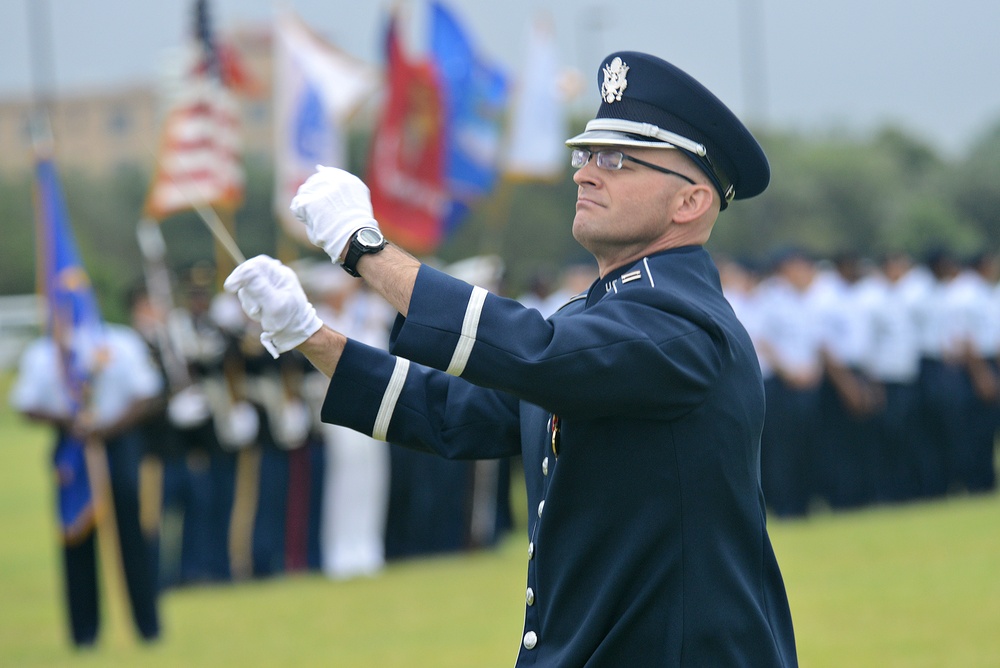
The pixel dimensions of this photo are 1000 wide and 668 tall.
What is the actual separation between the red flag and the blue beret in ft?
33.4

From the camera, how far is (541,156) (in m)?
15.7

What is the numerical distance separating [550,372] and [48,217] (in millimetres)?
6881

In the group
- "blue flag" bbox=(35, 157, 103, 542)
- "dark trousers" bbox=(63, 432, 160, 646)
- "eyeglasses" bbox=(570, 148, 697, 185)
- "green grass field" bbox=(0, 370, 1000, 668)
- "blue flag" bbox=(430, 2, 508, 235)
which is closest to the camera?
"eyeglasses" bbox=(570, 148, 697, 185)

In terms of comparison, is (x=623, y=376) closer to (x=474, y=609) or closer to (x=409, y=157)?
(x=474, y=609)

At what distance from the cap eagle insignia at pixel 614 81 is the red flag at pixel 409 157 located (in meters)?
10.1

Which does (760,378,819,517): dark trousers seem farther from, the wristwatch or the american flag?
the wristwatch

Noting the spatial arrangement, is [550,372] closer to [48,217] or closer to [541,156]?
[48,217]

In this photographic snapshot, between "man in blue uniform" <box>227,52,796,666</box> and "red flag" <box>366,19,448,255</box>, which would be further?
"red flag" <box>366,19,448,255</box>

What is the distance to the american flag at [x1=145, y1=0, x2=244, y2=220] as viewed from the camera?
11422 millimetres

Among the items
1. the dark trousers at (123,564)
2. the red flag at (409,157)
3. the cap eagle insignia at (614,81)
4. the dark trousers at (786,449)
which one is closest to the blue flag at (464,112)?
the red flag at (409,157)

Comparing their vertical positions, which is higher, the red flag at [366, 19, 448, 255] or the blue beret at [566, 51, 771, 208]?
the red flag at [366, 19, 448, 255]

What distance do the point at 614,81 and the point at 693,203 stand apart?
349 millimetres

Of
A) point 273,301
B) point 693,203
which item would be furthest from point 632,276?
point 273,301

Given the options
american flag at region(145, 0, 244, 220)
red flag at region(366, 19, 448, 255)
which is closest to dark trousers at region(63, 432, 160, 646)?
american flag at region(145, 0, 244, 220)
